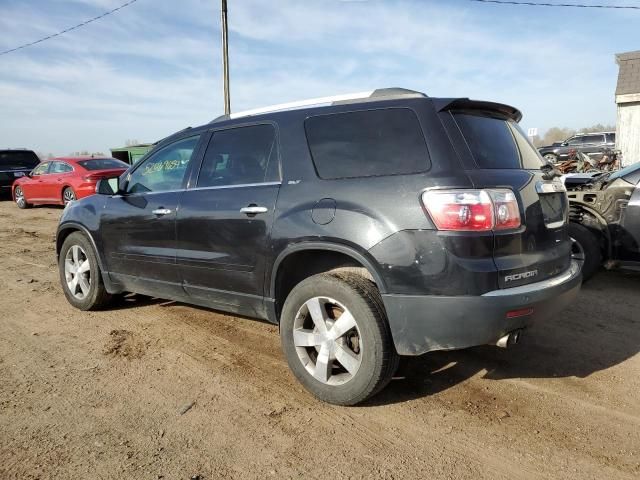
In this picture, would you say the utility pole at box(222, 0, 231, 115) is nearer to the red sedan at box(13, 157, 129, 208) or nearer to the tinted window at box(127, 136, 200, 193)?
the red sedan at box(13, 157, 129, 208)

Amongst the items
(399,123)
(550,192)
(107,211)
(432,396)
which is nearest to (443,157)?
(399,123)

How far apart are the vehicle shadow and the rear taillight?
0.75 metres

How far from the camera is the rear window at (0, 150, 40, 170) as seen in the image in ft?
56.6

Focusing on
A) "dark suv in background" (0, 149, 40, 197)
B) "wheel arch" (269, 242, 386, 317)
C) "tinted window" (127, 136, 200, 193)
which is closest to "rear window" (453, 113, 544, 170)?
"wheel arch" (269, 242, 386, 317)

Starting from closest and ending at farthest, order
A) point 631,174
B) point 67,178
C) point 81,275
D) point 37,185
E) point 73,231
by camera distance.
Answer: point 81,275 < point 73,231 < point 631,174 < point 67,178 < point 37,185

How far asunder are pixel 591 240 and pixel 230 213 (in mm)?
4296

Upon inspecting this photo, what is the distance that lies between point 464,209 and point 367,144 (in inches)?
29.7

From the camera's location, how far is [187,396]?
3.18m

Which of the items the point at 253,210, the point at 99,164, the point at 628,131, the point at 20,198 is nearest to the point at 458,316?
the point at 253,210

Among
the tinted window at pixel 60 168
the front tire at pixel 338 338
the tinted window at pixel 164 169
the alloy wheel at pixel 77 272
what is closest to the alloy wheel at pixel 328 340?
the front tire at pixel 338 338

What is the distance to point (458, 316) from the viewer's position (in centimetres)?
263

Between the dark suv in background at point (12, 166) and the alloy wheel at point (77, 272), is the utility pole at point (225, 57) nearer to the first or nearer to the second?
the dark suv in background at point (12, 166)

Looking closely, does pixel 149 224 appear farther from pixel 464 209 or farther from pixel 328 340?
pixel 464 209

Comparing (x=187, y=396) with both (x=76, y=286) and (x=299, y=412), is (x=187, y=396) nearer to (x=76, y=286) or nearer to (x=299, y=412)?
(x=299, y=412)
